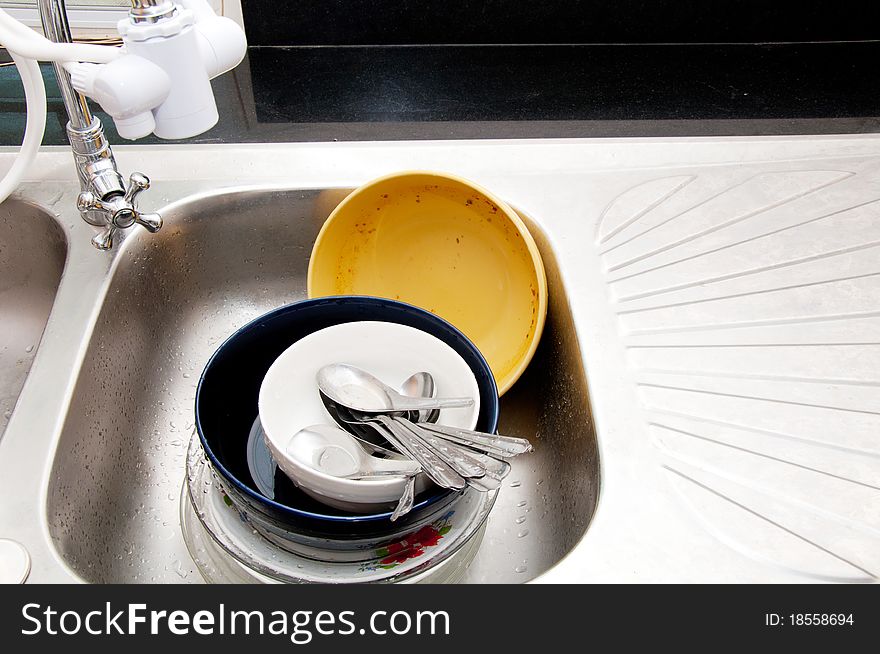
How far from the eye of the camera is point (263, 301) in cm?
88

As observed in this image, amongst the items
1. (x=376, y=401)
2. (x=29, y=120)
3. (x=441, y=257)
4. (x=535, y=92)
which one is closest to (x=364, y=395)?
(x=376, y=401)

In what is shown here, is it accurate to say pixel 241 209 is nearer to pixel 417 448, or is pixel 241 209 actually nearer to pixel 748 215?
pixel 417 448

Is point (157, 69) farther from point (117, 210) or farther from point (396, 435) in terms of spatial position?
point (396, 435)

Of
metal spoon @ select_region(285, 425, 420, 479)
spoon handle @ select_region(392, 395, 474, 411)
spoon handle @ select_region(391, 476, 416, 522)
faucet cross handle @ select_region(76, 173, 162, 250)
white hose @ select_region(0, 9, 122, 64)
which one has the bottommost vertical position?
spoon handle @ select_region(391, 476, 416, 522)

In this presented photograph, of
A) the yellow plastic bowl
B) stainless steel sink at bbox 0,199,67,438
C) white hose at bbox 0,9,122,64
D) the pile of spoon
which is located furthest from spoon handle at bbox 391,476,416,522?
stainless steel sink at bbox 0,199,67,438

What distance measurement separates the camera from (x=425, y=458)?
1.65ft

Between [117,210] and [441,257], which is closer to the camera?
[117,210]

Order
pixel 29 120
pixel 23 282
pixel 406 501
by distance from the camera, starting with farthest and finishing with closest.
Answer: pixel 23 282, pixel 29 120, pixel 406 501

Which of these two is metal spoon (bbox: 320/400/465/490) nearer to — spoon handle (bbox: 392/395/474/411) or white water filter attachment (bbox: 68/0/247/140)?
spoon handle (bbox: 392/395/474/411)

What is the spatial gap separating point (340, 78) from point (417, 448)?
28.7 inches

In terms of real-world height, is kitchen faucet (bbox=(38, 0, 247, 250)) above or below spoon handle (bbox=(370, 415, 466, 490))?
above

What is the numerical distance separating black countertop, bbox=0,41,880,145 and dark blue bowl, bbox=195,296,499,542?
0.37 metres

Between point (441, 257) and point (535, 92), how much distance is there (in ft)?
1.26

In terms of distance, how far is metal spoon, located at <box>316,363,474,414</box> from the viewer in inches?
22.1
